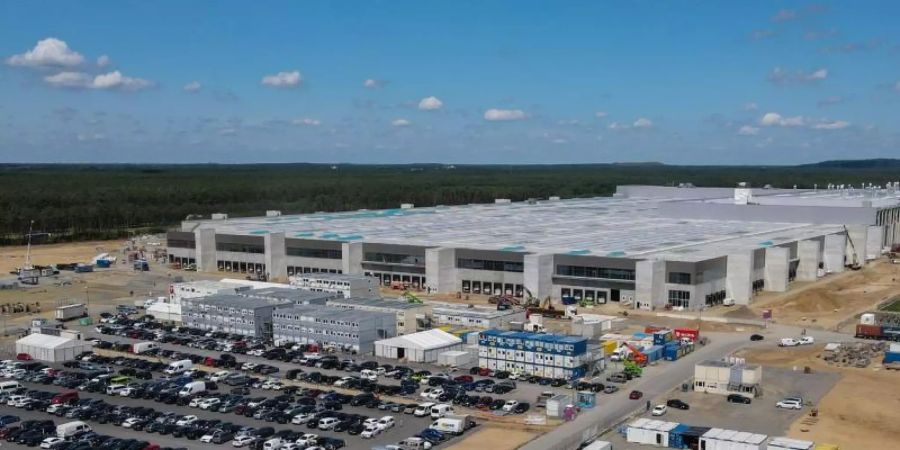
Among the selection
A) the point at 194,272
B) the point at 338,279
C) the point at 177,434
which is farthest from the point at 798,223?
the point at 177,434

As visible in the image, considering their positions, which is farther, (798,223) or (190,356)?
(798,223)

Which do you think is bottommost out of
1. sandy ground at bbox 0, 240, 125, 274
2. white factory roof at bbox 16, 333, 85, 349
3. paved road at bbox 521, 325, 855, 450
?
sandy ground at bbox 0, 240, 125, 274

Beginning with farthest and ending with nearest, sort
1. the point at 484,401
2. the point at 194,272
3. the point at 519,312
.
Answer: the point at 194,272 → the point at 519,312 → the point at 484,401

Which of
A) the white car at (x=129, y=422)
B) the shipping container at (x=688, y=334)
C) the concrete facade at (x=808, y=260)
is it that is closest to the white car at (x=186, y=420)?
the white car at (x=129, y=422)

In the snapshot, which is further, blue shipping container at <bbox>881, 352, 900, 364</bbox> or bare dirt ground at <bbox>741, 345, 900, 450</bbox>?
blue shipping container at <bbox>881, 352, 900, 364</bbox>

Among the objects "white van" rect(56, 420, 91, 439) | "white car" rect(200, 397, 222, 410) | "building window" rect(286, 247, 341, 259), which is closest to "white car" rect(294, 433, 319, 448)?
"white car" rect(200, 397, 222, 410)

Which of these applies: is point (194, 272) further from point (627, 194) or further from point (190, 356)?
point (627, 194)

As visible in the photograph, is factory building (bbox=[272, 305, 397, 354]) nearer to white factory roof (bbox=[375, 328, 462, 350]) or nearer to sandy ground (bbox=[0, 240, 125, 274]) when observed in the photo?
white factory roof (bbox=[375, 328, 462, 350])
